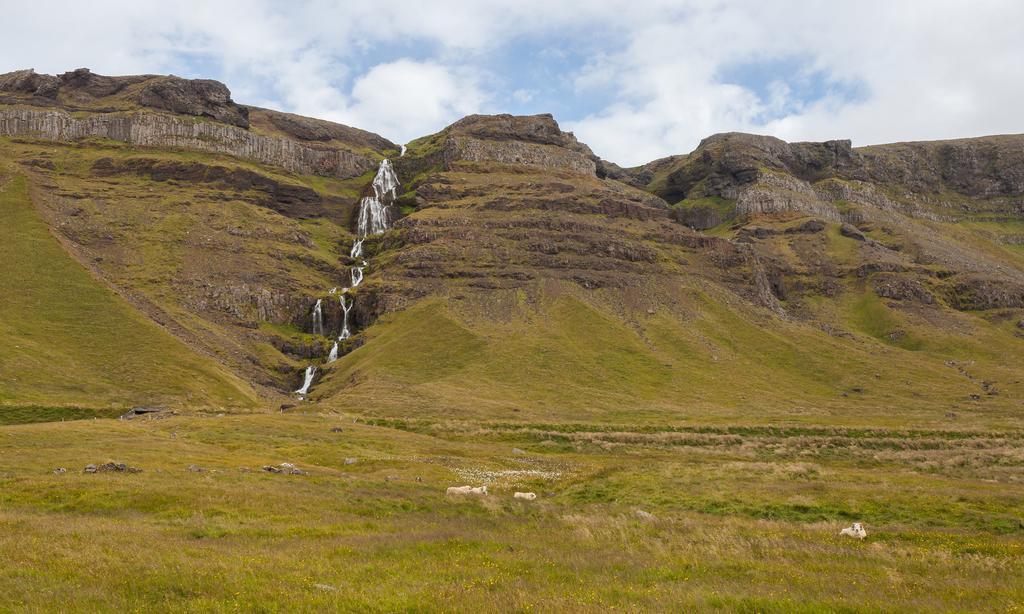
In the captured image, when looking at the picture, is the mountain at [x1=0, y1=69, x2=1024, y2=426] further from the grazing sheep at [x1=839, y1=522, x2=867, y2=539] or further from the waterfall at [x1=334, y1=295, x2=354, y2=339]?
the grazing sheep at [x1=839, y1=522, x2=867, y2=539]

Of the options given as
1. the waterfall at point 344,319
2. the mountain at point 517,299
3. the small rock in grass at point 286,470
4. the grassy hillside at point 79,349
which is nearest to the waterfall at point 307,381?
the mountain at point 517,299

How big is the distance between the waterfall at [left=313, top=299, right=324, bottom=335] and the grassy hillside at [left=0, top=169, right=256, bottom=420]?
122 feet

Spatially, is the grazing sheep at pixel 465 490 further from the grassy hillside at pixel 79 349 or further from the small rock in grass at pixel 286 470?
the grassy hillside at pixel 79 349

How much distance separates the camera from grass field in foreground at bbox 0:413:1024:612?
660 inches

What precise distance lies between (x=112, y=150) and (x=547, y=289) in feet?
450

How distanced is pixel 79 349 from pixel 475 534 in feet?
314

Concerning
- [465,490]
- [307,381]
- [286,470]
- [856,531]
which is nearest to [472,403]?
[307,381]

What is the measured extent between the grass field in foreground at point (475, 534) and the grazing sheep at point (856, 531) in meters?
0.57

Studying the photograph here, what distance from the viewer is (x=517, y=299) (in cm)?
14338

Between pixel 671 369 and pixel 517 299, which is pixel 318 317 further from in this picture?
pixel 671 369

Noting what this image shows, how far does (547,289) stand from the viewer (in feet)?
485

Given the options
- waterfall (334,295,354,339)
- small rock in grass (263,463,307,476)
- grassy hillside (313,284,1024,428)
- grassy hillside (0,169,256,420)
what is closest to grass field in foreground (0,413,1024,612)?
small rock in grass (263,463,307,476)

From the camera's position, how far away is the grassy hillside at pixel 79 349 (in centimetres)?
8575

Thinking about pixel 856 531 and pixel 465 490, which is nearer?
pixel 856 531
